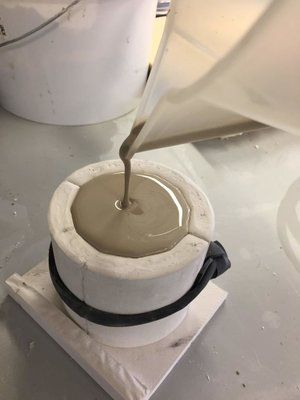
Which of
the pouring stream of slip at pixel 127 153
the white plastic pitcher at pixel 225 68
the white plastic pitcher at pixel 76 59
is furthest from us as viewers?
the white plastic pitcher at pixel 76 59

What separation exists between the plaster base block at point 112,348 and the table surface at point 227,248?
42 millimetres

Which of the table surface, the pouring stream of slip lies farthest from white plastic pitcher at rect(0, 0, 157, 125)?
the pouring stream of slip

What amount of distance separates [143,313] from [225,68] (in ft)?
1.57

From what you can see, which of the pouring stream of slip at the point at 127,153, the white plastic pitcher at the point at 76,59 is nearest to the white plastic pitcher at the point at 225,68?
the pouring stream of slip at the point at 127,153

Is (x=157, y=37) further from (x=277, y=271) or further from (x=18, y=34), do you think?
(x=277, y=271)

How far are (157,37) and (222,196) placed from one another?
0.80 m

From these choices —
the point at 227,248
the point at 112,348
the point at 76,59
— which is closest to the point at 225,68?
the point at 112,348

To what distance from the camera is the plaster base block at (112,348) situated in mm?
834

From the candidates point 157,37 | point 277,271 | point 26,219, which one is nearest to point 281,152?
point 277,271

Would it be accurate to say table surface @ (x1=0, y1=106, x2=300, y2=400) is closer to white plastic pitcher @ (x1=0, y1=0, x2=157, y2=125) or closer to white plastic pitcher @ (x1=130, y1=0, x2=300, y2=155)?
white plastic pitcher @ (x1=0, y1=0, x2=157, y2=125)

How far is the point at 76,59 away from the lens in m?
1.38

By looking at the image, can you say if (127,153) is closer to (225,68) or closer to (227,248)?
(225,68)

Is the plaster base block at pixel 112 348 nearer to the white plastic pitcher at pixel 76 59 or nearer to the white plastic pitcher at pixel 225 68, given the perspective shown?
the white plastic pitcher at pixel 225 68

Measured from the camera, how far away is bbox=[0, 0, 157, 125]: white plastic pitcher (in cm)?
127
